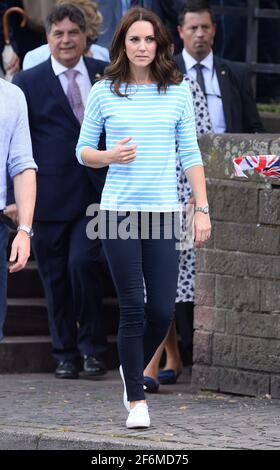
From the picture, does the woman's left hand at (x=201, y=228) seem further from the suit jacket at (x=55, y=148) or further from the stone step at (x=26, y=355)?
the stone step at (x=26, y=355)

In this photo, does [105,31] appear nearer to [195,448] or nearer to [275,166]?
[275,166]

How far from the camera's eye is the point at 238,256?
8.62 m

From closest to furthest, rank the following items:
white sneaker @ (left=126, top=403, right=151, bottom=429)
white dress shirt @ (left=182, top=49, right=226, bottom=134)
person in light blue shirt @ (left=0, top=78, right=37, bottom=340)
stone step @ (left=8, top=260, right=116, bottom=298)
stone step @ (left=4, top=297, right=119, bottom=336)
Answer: person in light blue shirt @ (left=0, top=78, right=37, bottom=340)
white sneaker @ (left=126, top=403, right=151, bottom=429)
white dress shirt @ (left=182, top=49, right=226, bottom=134)
stone step @ (left=4, top=297, right=119, bottom=336)
stone step @ (left=8, top=260, right=116, bottom=298)

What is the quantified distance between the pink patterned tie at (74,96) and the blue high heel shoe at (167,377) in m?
1.67

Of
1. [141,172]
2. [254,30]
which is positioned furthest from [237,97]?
[141,172]

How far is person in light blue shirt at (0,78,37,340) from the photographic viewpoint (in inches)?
273

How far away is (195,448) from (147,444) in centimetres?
24

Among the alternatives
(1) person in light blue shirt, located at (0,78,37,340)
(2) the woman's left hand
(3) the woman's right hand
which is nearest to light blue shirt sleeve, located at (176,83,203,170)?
(2) the woman's left hand

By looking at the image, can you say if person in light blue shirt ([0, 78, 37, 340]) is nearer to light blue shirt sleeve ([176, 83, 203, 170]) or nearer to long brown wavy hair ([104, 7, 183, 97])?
long brown wavy hair ([104, 7, 183, 97])

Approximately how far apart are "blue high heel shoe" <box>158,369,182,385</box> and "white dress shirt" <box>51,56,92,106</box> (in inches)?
69.8

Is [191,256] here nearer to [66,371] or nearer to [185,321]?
[185,321]

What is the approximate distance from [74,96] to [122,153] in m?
2.49

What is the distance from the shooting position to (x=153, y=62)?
7.43m

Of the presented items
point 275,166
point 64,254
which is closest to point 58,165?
point 64,254
